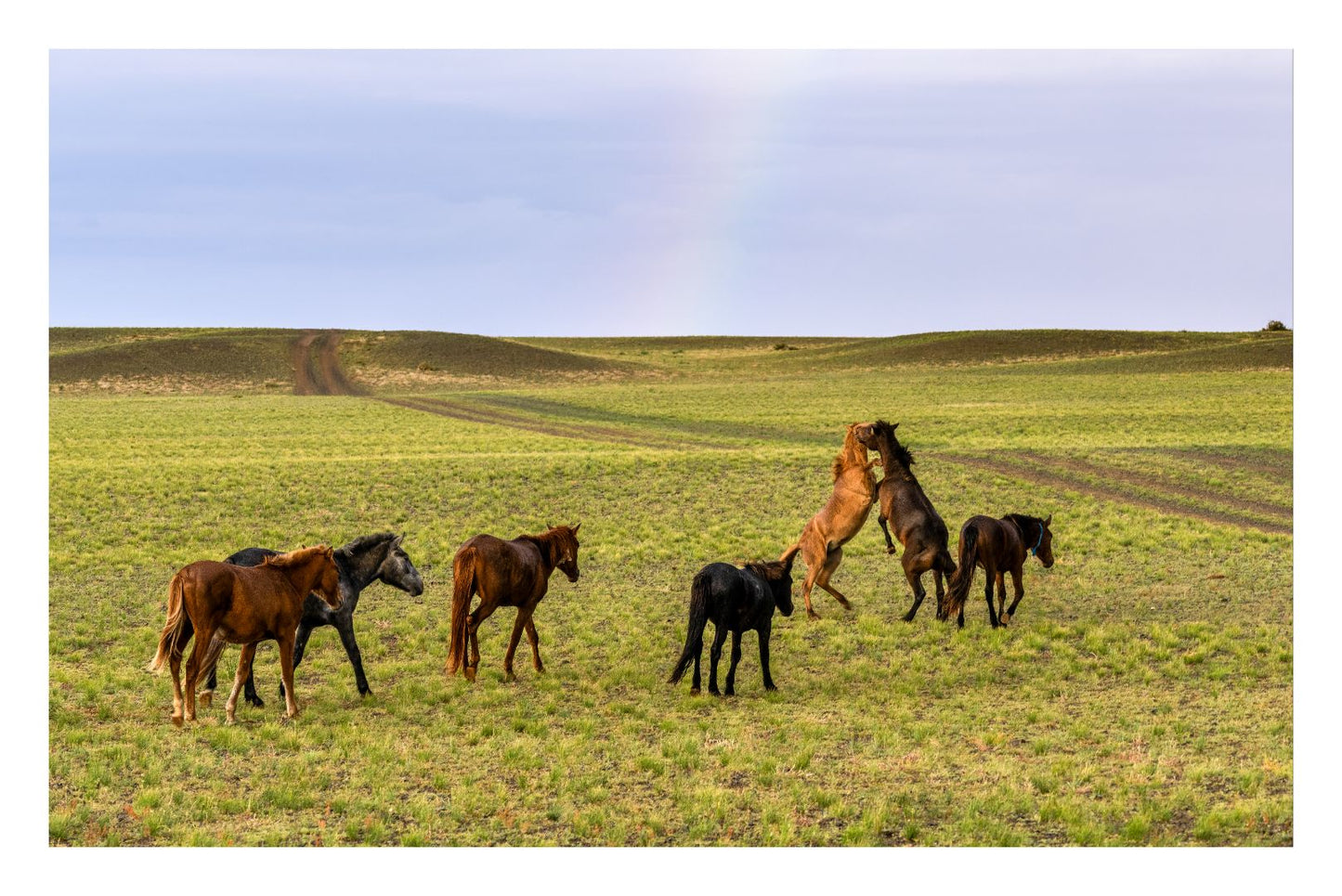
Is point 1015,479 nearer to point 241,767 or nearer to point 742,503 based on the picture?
point 742,503

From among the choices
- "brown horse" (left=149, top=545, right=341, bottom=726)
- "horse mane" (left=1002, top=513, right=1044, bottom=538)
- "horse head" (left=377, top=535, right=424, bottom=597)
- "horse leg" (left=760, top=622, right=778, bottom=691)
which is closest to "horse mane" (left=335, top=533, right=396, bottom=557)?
"horse head" (left=377, top=535, right=424, bottom=597)

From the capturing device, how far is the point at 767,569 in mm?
14852

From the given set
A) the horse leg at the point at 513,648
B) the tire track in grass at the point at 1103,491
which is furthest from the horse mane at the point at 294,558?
the tire track in grass at the point at 1103,491

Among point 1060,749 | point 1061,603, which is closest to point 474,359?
point 1061,603

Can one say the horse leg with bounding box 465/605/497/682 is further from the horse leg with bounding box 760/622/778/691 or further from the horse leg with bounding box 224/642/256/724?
the horse leg with bounding box 760/622/778/691

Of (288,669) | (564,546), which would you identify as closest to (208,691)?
(288,669)

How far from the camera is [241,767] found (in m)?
11.8

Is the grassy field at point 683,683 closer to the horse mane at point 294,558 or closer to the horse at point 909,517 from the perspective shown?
the horse at point 909,517

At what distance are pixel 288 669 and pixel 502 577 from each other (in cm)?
267

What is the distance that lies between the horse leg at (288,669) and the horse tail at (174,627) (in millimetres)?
990

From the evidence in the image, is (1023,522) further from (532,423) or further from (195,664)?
(532,423)

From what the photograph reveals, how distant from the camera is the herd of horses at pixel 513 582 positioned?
40.8 ft

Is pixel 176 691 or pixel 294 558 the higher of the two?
pixel 294 558

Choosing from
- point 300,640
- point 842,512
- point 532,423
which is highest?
point 532,423
